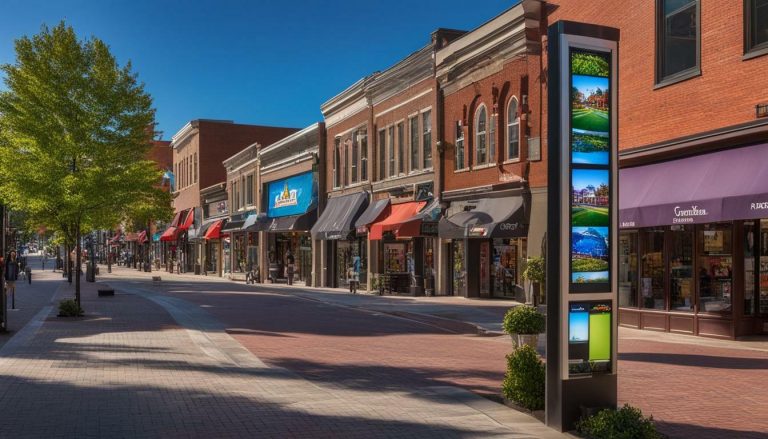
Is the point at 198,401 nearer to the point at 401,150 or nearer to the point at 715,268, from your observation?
the point at 715,268

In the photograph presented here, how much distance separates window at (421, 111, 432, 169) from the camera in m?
30.9

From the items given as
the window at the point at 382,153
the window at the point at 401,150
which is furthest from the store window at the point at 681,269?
the window at the point at 382,153

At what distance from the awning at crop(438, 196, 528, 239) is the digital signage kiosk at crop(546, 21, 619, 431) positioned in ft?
54.0

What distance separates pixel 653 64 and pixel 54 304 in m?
19.4

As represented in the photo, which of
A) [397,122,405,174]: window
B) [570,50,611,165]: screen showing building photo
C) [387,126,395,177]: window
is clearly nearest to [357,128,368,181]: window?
[387,126,395,177]: window

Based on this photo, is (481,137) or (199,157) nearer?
(481,137)

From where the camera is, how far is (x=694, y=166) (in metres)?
16.4

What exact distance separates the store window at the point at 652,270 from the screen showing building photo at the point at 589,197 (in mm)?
10818

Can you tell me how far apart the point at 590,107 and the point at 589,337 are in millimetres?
2289

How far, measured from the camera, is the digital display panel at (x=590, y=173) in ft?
24.8

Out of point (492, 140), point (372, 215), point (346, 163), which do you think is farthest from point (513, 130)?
point (346, 163)

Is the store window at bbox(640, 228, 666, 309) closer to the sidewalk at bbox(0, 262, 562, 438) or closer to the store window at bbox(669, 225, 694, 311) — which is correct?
the store window at bbox(669, 225, 694, 311)

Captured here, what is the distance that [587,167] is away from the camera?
301 inches

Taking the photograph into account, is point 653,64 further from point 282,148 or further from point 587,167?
point 282,148
